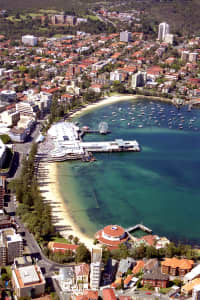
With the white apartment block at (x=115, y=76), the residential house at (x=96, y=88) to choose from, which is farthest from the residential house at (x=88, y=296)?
the white apartment block at (x=115, y=76)

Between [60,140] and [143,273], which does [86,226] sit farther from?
[60,140]

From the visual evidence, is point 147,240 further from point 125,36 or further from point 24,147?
point 125,36

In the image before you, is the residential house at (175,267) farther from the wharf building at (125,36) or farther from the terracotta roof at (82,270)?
the wharf building at (125,36)

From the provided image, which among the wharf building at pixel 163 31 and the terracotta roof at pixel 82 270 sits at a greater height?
the wharf building at pixel 163 31

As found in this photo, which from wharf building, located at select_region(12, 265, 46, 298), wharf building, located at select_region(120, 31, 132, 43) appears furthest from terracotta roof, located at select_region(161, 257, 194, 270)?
wharf building, located at select_region(120, 31, 132, 43)

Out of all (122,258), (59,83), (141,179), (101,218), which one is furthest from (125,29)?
(122,258)

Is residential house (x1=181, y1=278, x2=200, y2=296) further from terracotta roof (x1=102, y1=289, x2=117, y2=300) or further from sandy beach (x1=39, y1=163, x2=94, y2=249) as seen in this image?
sandy beach (x1=39, y1=163, x2=94, y2=249)

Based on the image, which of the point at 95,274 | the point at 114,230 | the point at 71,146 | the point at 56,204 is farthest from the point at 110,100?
the point at 95,274
